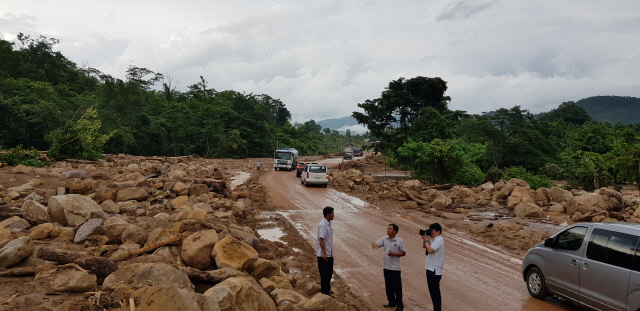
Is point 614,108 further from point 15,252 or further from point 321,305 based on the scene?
point 15,252

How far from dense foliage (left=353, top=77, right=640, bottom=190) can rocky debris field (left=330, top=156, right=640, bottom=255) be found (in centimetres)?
436

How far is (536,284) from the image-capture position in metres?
7.17

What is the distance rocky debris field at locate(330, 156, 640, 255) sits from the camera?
12922 millimetres

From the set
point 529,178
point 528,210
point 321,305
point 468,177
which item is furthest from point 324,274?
point 468,177

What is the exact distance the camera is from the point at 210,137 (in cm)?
5675

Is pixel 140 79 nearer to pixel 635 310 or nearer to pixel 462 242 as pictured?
pixel 462 242

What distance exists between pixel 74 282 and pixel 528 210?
55.9 feet

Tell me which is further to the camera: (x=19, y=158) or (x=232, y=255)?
(x=19, y=158)

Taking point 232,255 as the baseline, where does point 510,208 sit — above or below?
below

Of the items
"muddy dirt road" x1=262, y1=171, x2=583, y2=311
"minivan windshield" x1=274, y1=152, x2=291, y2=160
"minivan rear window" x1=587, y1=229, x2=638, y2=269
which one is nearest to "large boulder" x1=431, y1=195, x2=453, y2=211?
"muddy dirt road" x1=262, y1=171, x2=583, y2=311

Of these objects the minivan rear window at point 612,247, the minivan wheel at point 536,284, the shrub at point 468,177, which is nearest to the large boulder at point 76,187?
the minivan wheel at point 536,284

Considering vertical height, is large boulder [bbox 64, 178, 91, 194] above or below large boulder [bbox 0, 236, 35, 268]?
above

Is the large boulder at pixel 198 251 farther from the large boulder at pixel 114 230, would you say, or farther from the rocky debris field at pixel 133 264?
the large boulder at pixel 114 230

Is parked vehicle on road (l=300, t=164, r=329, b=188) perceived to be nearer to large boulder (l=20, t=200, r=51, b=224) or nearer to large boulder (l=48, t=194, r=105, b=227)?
large boulder (l=48, t=194, r=105, b=227)
